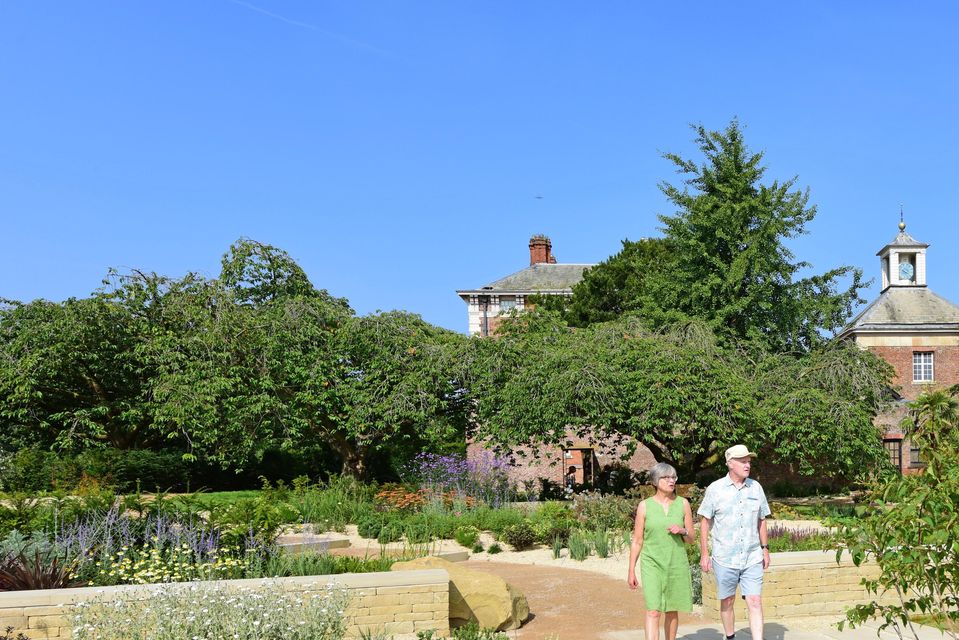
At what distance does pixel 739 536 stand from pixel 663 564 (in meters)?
0.68

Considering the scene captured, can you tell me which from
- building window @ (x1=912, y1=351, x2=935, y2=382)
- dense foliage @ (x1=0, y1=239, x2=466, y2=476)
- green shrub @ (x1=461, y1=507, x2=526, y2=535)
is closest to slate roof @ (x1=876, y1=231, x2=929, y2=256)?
building window @ (x1=912, y1=351, x2=935, y2=382)

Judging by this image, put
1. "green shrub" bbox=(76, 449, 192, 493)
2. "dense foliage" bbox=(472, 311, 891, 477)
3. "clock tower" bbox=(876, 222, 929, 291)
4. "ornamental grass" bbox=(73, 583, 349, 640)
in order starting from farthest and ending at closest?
"clock tower" bbox=(876, 222, 929, 291), "green shrub" bbox=(76, 449, 192, 493), "dense foliage" bbox=(472, 311, 891, 477), "ornamental grass" bbox=(73, 583, 349, 640)

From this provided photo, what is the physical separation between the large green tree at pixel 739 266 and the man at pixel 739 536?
19.8m

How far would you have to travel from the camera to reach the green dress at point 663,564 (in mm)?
6648

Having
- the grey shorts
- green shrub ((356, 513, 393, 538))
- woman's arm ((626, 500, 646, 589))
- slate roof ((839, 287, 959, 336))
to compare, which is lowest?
green shrub ((356, 513, 393, 538))

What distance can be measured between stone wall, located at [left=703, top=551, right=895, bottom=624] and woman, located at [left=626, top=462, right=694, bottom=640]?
205cm

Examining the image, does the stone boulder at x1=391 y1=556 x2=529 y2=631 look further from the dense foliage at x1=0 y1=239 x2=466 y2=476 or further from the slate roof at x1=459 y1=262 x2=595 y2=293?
the slate roof at x1=459 y1=262 x2=595 y2=293

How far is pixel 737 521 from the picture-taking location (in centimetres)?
682

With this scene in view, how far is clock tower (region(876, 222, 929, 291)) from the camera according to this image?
35.5 meters

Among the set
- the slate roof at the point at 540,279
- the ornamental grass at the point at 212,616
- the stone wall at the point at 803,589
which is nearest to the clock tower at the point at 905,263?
the slate roof at the point at 540,279

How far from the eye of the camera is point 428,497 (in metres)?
17.5

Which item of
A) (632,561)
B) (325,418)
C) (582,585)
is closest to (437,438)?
(325,418)

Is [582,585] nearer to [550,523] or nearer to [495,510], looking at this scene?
[550,523]

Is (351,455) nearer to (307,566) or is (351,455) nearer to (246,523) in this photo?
(246,523)
